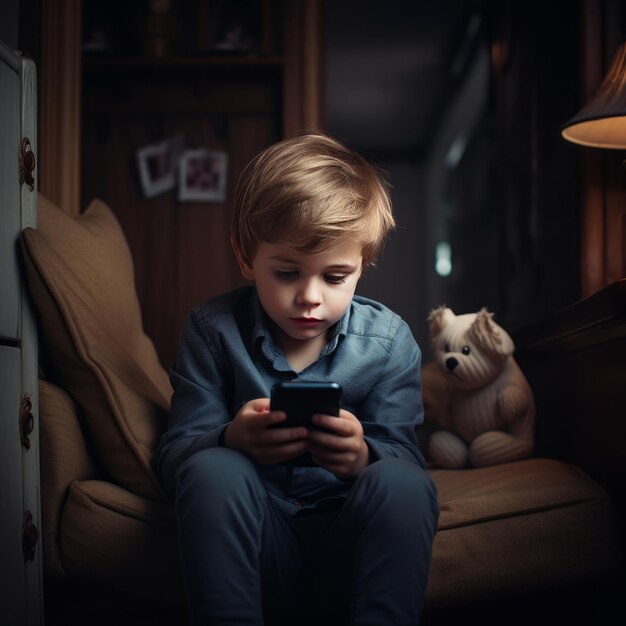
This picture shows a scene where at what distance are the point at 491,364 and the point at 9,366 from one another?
1.02 meters

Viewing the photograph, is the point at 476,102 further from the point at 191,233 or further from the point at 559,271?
the point at 559,271

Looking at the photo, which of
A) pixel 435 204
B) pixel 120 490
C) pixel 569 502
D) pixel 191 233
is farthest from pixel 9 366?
pixel 435 204

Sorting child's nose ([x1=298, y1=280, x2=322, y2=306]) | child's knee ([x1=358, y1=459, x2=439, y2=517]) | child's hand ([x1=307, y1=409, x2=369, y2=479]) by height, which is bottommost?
child's knee ([x1=358, y1=459, x2=439, y2=517])

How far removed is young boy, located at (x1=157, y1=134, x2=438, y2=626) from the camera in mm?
958

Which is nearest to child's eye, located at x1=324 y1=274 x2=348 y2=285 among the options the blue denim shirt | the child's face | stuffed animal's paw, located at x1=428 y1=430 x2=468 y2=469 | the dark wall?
the child's face

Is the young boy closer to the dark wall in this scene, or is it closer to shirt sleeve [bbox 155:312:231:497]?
shirt sleeve [bbox 155:312:231:497]

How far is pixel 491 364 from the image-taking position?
1.69m

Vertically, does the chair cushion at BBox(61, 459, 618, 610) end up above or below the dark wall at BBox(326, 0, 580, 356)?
below

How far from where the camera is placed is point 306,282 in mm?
1147

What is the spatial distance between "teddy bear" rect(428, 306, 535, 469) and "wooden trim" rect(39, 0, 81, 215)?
1.33 meters

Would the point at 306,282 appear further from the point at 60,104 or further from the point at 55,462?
the point at 60,104

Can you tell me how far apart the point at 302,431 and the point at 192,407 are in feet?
0.76

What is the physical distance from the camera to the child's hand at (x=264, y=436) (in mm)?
1021

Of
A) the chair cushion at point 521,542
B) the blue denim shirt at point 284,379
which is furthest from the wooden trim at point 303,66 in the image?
the chair cushion at point 521,542
